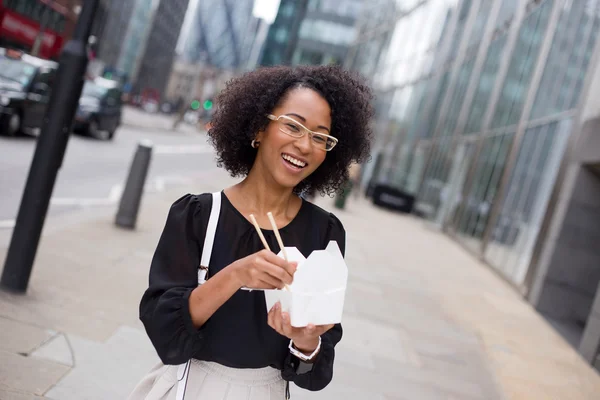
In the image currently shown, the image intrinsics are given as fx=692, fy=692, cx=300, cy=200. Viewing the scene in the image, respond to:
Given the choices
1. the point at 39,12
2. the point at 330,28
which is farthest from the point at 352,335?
the point at 330,28

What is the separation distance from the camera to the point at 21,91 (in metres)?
15.1

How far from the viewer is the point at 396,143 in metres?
35.4

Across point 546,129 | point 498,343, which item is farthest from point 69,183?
point 546,129

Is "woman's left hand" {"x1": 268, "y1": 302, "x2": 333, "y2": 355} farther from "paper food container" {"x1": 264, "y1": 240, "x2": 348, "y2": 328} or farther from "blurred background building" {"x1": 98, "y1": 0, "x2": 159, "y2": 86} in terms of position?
"blurred background building" {"x1": 98, "y1": 0, "x2": 159, "y2": 86}

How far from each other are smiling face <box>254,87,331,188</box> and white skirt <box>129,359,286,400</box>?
1.89 ft

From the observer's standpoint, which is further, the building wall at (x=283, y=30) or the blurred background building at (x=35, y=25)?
the building wall at (x=283, y=30)

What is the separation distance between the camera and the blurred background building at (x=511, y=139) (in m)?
11.3

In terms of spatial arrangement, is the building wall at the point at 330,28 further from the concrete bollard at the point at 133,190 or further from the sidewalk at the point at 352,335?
the concrete bollard at the point at 133,190

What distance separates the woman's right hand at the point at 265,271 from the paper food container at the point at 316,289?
0.08 feet

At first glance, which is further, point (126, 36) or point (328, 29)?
point (126, 36)

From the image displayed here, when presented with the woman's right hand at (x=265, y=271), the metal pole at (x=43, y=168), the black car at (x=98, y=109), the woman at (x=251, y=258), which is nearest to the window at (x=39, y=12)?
the black car at (x=98, y=109)

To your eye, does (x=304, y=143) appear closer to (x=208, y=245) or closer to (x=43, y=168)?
(x=208, y=245)

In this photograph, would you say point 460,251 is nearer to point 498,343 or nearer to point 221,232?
point 498,343

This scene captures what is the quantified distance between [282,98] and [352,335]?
14.4 feet
